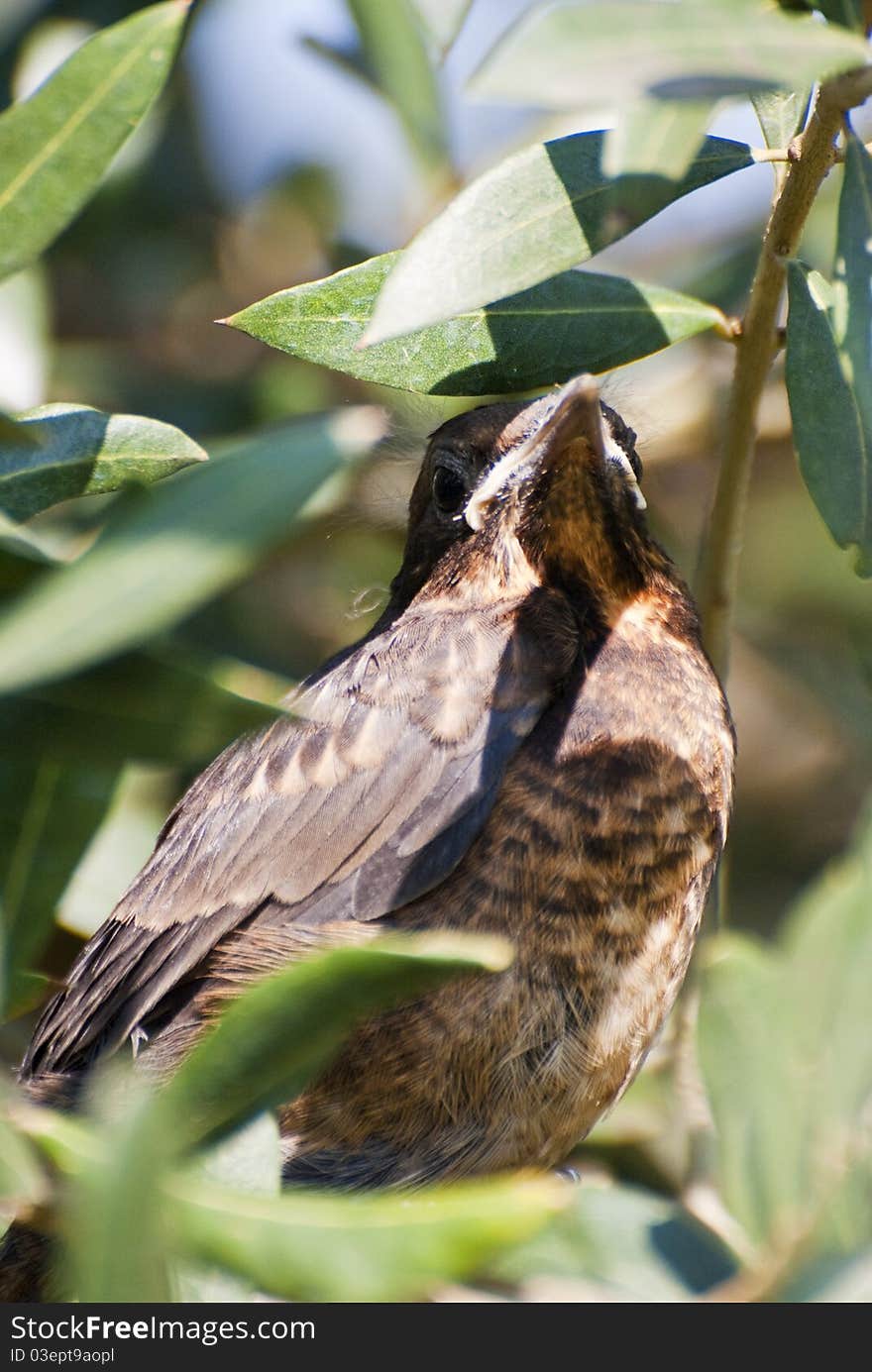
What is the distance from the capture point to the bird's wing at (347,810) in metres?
2.35

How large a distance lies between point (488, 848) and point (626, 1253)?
2.46 feet

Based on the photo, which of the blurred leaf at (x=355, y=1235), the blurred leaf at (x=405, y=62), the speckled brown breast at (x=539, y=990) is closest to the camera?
the blurred leaf at (x=355, y=1235)

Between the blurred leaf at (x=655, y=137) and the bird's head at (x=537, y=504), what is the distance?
0.99 meters

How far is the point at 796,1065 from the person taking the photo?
141 centimetres

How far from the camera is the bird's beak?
7.29ft

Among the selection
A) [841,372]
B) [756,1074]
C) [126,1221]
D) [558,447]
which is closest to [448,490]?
Answer: [558,447]

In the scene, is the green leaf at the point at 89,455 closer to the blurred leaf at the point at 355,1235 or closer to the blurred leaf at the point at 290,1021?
the blurred leaf at the point at 290,1021

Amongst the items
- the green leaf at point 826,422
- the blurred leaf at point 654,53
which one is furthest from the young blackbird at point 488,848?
the blurred leaf at point 654,53

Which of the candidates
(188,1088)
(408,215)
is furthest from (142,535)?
(408,215)

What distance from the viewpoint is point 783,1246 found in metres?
1.40

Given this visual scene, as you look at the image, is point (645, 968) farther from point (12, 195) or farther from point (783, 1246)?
point (12, 195)

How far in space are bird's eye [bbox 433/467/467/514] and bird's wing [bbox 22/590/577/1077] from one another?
0.28 meters

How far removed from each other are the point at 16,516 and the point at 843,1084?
111 centimetres

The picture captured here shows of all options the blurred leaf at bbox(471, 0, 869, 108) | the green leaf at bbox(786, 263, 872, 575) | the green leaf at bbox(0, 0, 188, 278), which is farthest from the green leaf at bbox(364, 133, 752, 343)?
the green leaf at bbox(0, 0, 188, 278)
